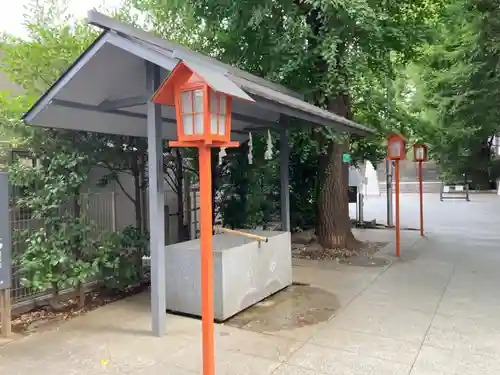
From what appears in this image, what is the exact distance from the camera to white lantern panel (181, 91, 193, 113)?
2.96 meters

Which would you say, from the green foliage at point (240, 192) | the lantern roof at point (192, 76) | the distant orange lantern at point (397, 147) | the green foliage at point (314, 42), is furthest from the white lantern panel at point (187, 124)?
the distant orange lantern at point (397, 147)

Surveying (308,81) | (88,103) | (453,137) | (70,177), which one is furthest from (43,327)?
(453,137)

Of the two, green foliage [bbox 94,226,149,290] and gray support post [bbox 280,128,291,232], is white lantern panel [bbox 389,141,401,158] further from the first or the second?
green foliage [bbox 94,226,149,290]

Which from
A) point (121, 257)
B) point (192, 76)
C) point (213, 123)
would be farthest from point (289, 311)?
point (192, 76)

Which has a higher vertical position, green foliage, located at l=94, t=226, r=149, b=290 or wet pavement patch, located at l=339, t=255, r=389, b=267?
green foliage, located at l=94, t=226, r=149, b=290

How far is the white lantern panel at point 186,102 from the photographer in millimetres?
2963

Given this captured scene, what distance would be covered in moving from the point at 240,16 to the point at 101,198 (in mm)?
4203

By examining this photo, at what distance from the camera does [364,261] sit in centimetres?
814

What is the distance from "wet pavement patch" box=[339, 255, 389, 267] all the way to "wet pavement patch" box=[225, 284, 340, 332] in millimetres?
1969

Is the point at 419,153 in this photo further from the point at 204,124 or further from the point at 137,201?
the point at 204,124

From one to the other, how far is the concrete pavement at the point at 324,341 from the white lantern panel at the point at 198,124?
6.76ft

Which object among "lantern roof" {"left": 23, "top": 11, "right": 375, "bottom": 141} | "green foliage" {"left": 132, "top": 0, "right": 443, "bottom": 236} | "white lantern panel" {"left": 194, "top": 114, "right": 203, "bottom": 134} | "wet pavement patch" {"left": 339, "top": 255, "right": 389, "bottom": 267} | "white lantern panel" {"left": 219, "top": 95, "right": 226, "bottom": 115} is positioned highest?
"green foliage" {"left": 132, "top": 0, "right": 443, "bottom": 236}

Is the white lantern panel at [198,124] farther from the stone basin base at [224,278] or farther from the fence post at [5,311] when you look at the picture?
the fence post at [5,311]

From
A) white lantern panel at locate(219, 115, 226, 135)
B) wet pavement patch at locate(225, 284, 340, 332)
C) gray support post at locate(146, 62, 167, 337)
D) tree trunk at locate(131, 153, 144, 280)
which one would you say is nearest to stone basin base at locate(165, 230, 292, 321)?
wet pavement patch at locate(225, 284, 340, 332)
